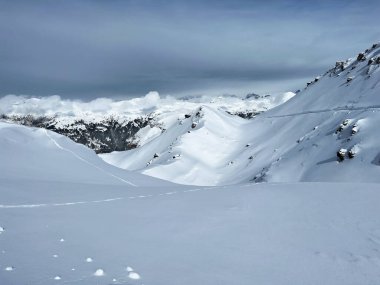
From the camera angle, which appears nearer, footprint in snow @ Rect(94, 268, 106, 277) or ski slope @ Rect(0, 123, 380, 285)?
footprint in snow @ Rect(94, 268, 106, 277)

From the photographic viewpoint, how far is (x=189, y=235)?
31.5ft

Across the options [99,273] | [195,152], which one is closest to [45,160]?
[99,273]

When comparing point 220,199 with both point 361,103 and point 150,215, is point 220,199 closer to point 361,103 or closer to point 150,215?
point 150,215

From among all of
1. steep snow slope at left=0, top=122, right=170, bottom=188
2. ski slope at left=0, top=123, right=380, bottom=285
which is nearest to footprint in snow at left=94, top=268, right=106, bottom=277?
ski slope at left=0, top=123, right=380, bottom=285

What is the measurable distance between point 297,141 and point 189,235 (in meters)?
70.5

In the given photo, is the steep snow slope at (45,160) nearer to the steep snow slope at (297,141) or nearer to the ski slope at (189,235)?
the ski slope at (189,235)

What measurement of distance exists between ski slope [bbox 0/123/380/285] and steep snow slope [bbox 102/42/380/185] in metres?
38.3

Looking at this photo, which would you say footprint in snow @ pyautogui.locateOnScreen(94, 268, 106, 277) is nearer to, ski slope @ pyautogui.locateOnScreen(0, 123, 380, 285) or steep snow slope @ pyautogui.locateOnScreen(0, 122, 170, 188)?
ski slope @ pyautogui.locateOnScreen(0, 123, 380, 285)

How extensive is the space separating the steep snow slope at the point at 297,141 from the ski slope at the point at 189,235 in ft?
126

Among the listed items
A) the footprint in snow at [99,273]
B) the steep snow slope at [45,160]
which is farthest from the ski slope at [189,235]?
the steep snow slope at [45,160]

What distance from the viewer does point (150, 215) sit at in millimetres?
11547

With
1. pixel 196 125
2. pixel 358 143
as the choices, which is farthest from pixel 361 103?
pixel 196 125

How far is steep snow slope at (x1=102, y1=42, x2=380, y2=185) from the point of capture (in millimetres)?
56713

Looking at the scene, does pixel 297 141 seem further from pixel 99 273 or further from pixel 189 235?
pixel 99 273
